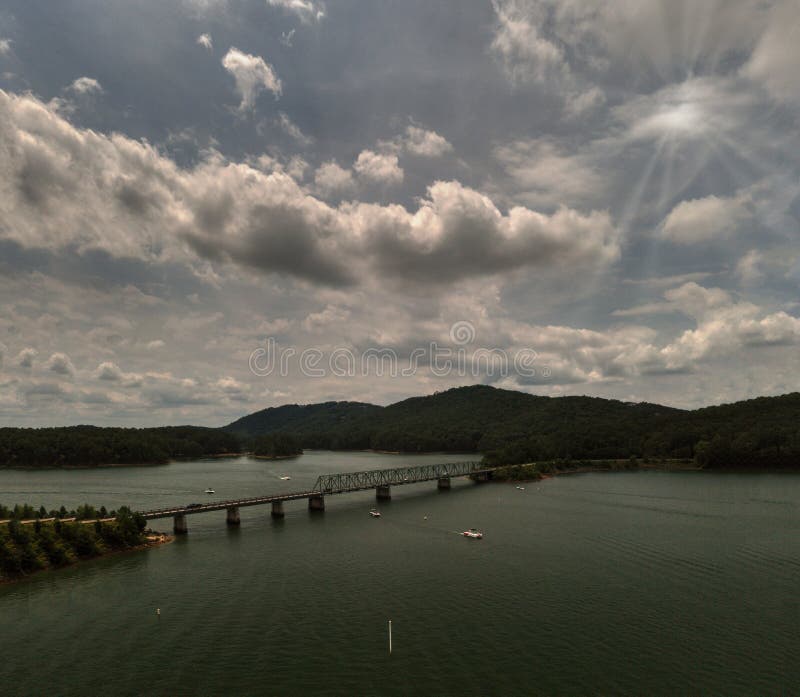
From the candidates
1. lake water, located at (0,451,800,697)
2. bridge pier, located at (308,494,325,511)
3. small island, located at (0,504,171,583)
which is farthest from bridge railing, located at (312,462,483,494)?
small island, located at (0,504,171,583)

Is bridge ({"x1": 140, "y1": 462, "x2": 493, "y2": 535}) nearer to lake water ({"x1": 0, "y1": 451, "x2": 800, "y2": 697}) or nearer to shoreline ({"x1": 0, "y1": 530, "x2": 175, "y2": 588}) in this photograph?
shoreline ({"x1": 0, "y1": 530, "x2": 175, "y2": 588})

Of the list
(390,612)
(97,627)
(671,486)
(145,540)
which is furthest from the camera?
(671,486)

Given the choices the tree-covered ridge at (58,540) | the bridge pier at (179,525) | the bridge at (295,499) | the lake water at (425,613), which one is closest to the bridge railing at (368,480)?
the bridge at (295,499)

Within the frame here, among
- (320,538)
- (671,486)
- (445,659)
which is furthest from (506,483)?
(445,659)

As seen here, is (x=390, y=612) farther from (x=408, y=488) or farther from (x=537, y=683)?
(x=408, y=488)

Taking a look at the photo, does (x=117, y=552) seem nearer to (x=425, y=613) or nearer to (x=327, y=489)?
(x=425, y=613)

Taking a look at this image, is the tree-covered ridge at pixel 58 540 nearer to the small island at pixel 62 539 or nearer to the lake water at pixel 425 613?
the small island at pixel 62 539

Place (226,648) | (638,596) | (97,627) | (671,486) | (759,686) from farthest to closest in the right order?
1. (671,486)
2. (638,596)
3. (97,627)
4. (226,648)
5. (759,686)

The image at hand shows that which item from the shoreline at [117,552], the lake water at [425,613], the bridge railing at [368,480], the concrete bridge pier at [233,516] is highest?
the bridge railing at [368,480]
